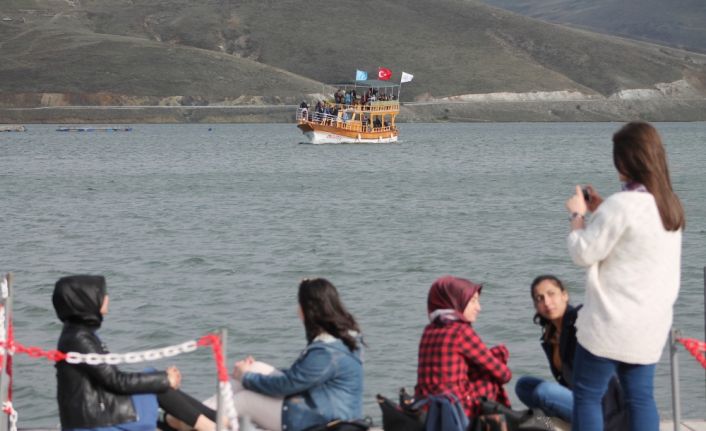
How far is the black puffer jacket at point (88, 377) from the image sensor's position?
5.46 meters

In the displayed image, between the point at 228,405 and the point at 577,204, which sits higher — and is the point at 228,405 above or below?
below

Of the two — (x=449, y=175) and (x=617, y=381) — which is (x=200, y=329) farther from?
(x=449, y=175)

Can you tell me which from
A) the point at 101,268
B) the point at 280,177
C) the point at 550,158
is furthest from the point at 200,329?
the point at 550,158

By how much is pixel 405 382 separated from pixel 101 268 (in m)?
9.70

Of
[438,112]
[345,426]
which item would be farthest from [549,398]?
[438,112]

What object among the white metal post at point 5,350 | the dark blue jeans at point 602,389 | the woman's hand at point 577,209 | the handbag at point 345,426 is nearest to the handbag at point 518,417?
the dark blue jeans at point 602,389

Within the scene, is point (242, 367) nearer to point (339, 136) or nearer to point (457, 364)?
point (457, 364)

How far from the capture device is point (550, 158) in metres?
60.6

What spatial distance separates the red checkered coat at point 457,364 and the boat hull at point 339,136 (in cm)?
6215

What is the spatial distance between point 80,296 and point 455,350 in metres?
1.71

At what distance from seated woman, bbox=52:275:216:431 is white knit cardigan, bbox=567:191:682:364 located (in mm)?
1913

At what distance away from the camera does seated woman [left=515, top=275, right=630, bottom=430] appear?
585cm

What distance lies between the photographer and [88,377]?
18.2 ft

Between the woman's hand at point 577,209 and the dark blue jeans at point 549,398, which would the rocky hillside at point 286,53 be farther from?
the woman's hand at point 577,209
